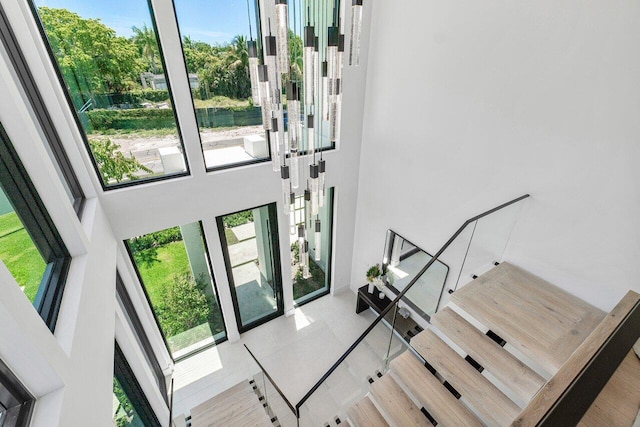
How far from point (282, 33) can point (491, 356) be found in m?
3.23

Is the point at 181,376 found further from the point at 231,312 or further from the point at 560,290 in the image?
the point at 560,290

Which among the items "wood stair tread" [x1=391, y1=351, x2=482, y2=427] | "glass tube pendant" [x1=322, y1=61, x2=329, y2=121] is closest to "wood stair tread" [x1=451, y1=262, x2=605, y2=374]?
"wood stair tread" [x1=391, y1=351, x2=482, y2=427]

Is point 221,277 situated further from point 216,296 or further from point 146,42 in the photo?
point 146,42

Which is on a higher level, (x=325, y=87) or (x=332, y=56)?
(x=332, y=56)

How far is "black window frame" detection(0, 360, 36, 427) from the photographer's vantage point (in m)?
1.29

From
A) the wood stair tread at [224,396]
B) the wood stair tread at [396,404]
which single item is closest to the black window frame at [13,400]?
the wood stair tread at [396,404]

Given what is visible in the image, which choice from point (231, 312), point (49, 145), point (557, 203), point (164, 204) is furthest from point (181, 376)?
point (557, 203)

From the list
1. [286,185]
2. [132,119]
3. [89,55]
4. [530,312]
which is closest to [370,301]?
[530,312]

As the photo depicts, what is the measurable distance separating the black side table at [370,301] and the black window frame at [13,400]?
4.67 m

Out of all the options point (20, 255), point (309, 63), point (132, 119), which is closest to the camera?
point (20, 255)

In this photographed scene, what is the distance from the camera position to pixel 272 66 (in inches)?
90.3

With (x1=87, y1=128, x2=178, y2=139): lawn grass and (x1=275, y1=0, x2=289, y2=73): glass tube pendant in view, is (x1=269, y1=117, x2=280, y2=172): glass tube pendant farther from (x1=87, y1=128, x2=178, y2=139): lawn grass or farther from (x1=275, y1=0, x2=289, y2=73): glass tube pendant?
(x1=87, y1=128, x2=178, y2=139): lawn grass

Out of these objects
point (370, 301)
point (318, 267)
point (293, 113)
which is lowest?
point (370, 301)

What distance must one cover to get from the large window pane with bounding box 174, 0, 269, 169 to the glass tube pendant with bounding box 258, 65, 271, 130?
1510mm
